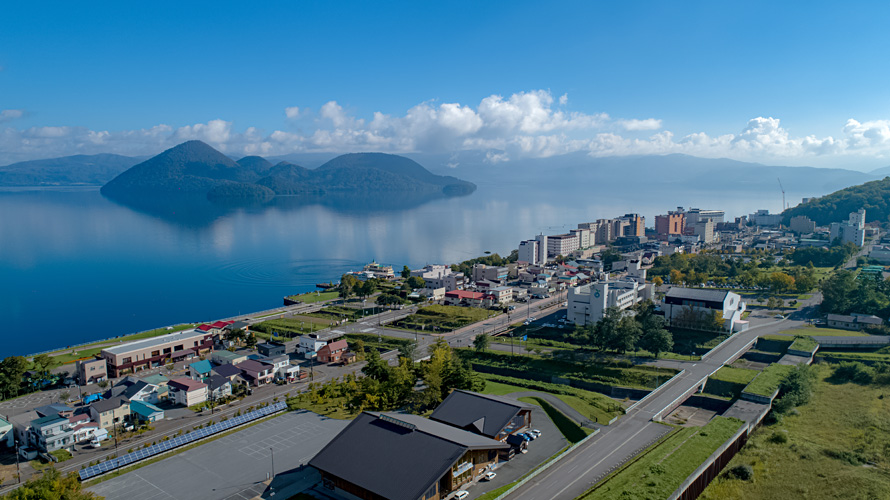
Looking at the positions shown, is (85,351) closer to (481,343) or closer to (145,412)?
(145,412)

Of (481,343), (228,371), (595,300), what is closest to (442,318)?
(481,343)

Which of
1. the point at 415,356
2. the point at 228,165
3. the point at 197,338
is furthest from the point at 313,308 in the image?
the point at 228,165

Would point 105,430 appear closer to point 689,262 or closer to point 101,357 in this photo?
point 101,357

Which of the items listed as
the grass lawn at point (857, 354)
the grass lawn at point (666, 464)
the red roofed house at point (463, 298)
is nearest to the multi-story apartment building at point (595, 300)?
the red roofed house at point (463, 298)

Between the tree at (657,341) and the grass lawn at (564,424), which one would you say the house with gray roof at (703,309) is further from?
the grass lawn at (564,424)

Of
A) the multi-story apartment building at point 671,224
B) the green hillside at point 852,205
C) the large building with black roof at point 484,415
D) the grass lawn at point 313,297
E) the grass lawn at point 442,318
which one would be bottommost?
the grass lawn at point 313,297

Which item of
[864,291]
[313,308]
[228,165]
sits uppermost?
[228,165]
